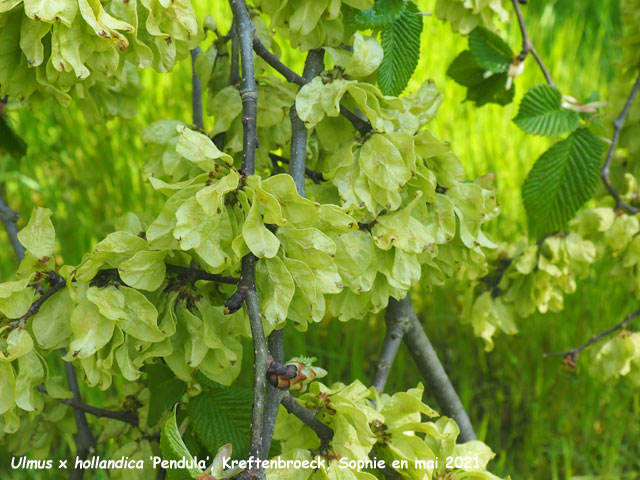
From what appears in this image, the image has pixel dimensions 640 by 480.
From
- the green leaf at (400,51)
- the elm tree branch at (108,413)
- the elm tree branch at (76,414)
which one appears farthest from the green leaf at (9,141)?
the green leaf at (400,51)

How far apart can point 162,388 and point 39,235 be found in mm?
256

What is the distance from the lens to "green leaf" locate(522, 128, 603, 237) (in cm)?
113

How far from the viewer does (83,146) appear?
212cm

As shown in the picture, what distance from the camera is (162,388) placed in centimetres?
86

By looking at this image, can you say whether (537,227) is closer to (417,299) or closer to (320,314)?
(320,314)

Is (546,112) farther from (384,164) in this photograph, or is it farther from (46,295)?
(46,295)

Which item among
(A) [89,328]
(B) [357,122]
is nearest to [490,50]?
(B) [357,122]

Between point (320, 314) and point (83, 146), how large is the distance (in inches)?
66.0

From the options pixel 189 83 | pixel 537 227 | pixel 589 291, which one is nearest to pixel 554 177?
pixel 537 227

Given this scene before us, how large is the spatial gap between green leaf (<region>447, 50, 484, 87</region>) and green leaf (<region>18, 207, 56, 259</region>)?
760 mm

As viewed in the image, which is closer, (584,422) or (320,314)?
(320,314)

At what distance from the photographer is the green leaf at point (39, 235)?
27.6 inches

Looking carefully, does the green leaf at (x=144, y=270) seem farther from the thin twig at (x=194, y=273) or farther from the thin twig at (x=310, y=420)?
the thin twig at (x=310, y=420)

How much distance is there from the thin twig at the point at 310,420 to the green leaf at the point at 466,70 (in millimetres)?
730
